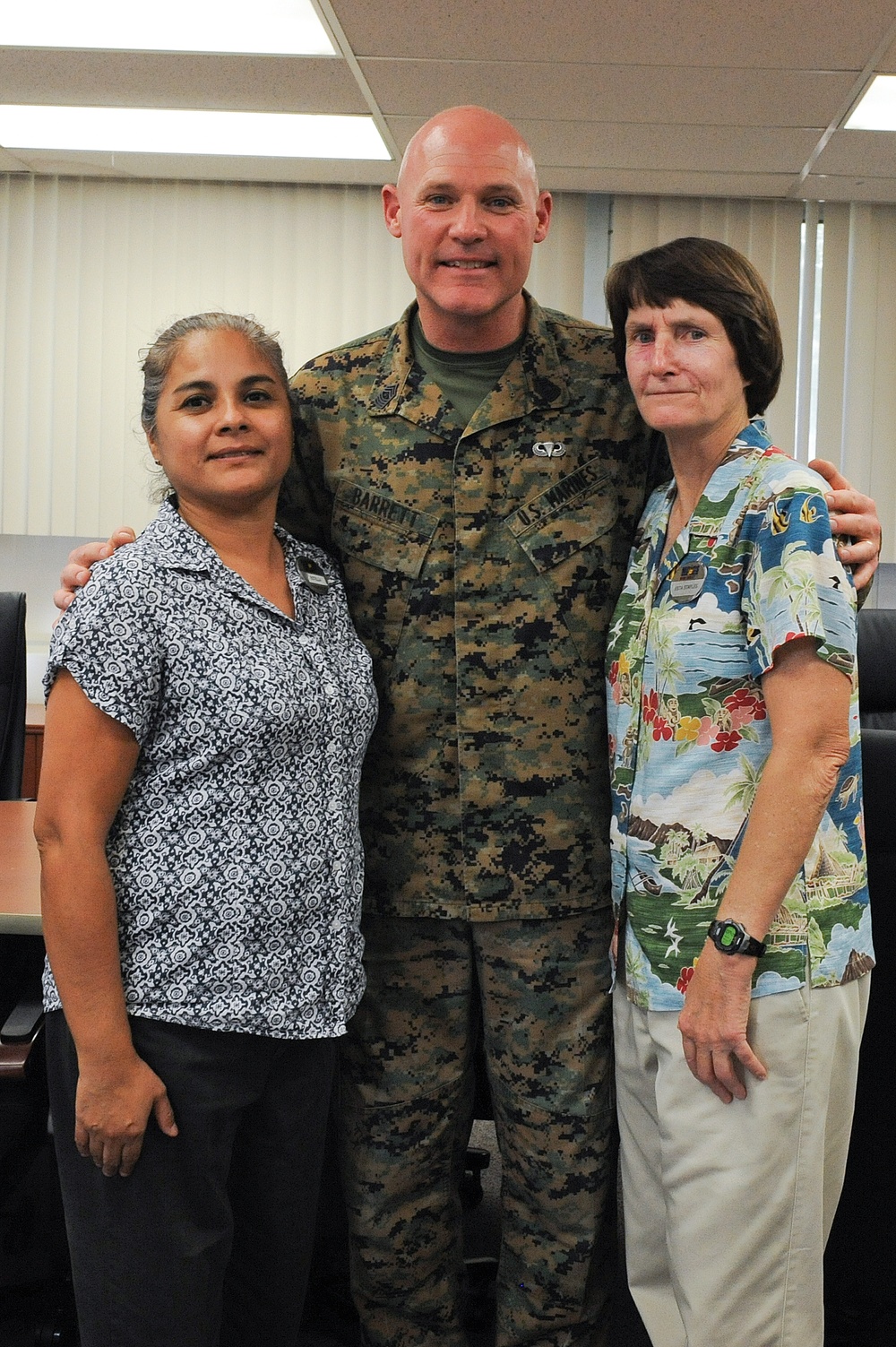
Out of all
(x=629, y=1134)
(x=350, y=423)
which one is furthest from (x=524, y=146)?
(x=629, y=1134)

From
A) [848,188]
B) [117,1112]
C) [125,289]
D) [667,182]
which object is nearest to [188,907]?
[117,1112]

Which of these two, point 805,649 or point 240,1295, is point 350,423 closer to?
point 805,649

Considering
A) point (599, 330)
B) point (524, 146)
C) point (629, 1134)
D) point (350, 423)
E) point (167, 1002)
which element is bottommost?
point (629, 1134)

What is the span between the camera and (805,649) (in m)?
1.27

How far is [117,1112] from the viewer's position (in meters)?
1.22

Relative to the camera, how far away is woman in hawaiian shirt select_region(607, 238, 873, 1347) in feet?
4.19

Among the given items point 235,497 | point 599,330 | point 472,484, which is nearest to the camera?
point 235,497

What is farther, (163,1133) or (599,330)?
(599,330)

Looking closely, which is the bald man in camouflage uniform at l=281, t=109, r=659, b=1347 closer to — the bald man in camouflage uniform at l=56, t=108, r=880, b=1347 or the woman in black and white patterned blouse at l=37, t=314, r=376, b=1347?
the bald man in camouflage uniform at l=56, t=108, r=880, b=1347

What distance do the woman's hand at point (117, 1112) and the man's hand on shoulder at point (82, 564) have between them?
1.78 feet

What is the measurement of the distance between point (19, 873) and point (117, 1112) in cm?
81

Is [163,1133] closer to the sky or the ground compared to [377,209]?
closer to the ground

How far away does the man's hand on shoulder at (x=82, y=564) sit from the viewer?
1.45 metres

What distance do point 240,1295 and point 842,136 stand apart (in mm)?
3917
